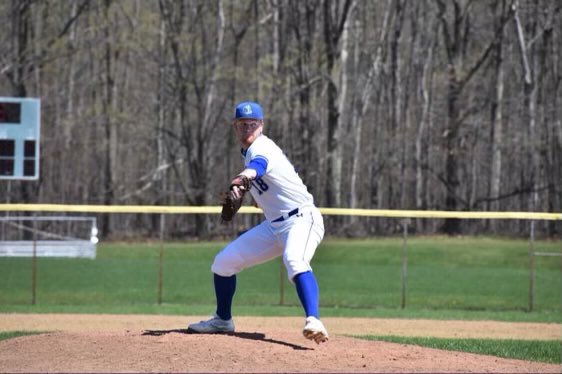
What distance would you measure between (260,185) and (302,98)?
26549mm

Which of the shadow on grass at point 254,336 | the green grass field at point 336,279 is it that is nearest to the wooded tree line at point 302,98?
the green grass field at point 336,279

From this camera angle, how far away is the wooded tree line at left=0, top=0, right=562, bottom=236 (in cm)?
3356

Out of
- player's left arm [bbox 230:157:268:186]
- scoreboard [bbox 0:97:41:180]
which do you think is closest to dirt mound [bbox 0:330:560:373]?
player's left arm [bbox 230:157:268:186]

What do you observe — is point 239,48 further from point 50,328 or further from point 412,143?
point 50,328

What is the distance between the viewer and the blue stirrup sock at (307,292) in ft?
25.1

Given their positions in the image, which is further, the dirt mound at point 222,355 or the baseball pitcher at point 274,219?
the baseball pitcher at point 274,219

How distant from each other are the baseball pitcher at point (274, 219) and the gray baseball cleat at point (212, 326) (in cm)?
Result: 2

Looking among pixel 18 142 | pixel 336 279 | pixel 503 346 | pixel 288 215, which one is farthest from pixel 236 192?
pixel 336 279

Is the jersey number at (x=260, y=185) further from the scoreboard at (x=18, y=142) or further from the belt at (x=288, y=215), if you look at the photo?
the scoreboard at (x=18, y=142)

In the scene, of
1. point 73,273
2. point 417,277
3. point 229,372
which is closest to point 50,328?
point 229,372

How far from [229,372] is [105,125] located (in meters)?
29.8

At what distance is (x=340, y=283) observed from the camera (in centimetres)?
2023

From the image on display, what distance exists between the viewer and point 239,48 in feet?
124

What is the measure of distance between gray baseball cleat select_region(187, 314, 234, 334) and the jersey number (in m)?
1.36
